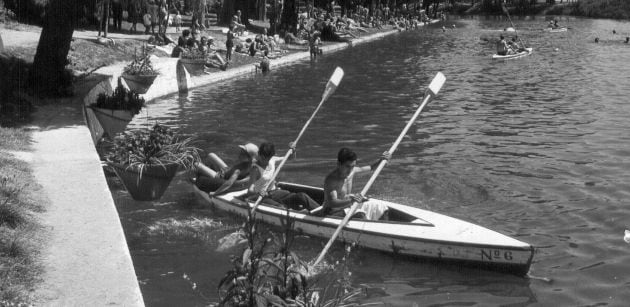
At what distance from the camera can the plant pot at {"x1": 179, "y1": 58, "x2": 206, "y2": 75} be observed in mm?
29098

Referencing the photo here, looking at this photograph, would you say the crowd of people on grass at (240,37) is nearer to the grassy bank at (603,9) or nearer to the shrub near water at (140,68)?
the shrub near water at (140,68)

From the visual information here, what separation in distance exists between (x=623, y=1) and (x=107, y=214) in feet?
331

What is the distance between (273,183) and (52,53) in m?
9.15

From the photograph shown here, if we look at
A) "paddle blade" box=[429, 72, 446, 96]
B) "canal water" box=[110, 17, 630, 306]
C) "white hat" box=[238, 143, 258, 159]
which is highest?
"paddle blade" box=[429, 72, 446, 96]

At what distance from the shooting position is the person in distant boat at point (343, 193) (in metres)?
11.4

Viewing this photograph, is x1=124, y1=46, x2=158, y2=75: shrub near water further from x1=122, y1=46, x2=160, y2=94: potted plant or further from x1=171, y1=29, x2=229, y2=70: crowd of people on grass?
x1=171, y1=29, x2=229, y2=70: crowd of people on grass

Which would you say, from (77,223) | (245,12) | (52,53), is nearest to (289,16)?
(245,12)

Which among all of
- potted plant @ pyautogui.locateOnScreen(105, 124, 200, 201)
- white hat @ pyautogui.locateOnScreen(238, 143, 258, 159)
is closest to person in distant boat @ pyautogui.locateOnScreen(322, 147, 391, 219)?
white hat @ pyautogui.locateOnScreen(238, 143, 258, 159)

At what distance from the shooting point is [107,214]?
9.66 m

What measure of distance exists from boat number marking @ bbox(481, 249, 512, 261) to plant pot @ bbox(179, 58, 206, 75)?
20.3 metres

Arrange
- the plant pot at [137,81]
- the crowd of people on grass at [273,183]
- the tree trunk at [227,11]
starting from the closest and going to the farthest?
1. the crowd of people on grass at [273,183]
2. the plant pot at [137,81]
3. the tree trunk at [227,11]

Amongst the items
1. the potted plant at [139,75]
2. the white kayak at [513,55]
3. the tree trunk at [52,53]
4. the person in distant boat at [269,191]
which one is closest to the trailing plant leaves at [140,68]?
the potted plant at [139,75]

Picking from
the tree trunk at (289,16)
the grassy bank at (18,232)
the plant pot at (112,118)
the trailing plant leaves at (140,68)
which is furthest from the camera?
the tree trunk at (289,16)

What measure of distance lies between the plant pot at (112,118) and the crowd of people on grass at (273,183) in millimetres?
2421
